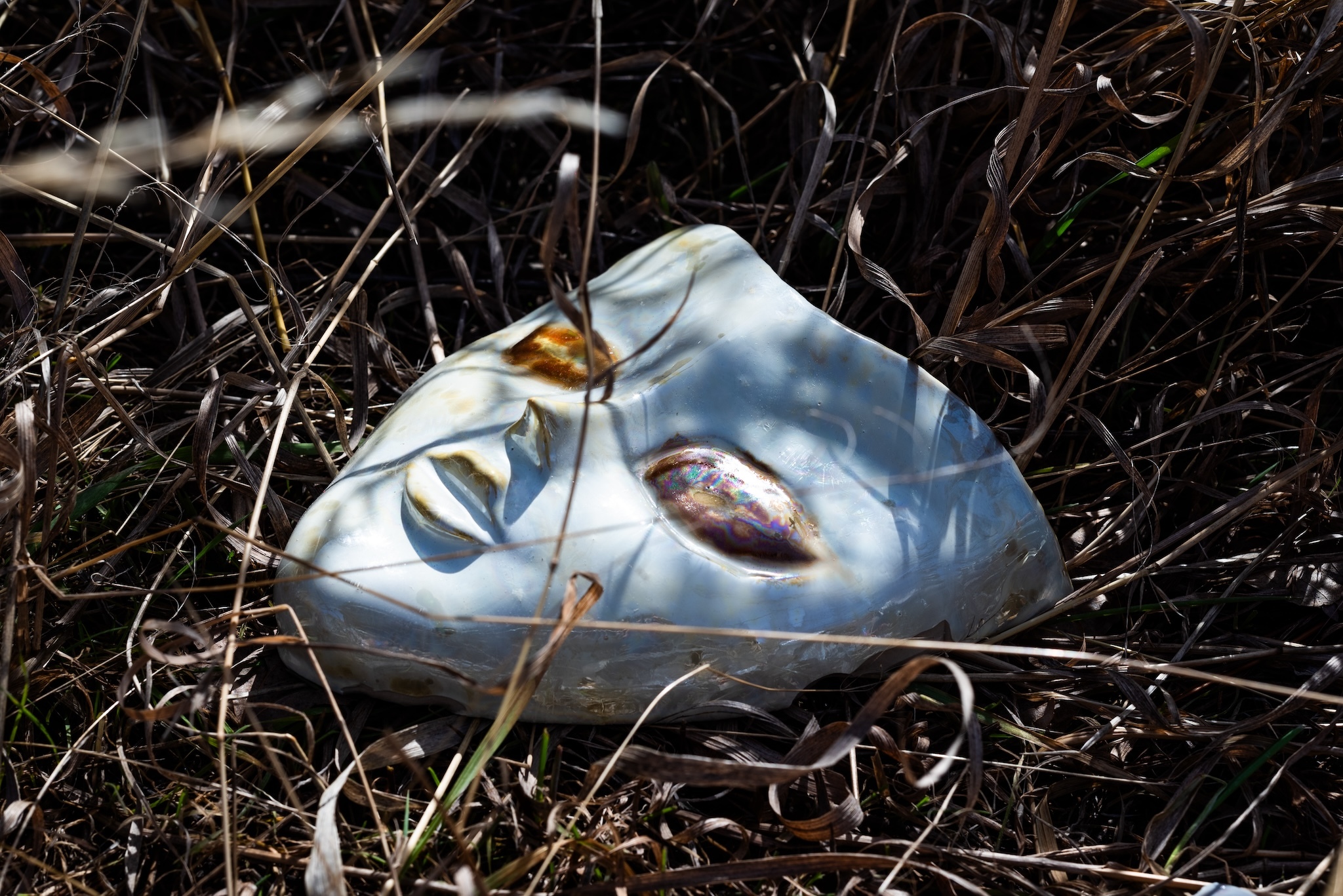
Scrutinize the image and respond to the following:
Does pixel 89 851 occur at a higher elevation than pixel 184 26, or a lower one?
lower

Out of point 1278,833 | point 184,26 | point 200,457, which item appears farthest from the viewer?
point 184,26

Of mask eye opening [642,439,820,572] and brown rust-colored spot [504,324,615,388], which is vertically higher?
brown rust-colored spot [504,324,615,388]

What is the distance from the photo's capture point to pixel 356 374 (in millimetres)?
1491

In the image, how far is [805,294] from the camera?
63.0 inches

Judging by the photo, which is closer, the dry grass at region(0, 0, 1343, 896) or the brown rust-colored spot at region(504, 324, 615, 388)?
the dry grass at region(0, 0, 1343, 896)

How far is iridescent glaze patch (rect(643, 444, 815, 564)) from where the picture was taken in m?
1.17

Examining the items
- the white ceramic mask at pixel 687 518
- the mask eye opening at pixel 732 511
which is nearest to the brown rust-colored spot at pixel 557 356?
the white ceramic mask at pixel 687 518

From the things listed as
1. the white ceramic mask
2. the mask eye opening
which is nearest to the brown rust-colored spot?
the white ceramic mask

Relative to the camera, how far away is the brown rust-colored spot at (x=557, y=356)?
128cm

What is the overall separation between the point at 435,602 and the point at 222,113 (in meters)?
0.98

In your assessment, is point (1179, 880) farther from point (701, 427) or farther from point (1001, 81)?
point (1001, 81)

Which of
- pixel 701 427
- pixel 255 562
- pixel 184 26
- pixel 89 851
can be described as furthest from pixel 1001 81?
pixel 89 851

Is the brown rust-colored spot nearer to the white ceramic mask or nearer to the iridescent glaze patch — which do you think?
the white ceramic mask

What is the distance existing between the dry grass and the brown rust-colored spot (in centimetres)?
23
